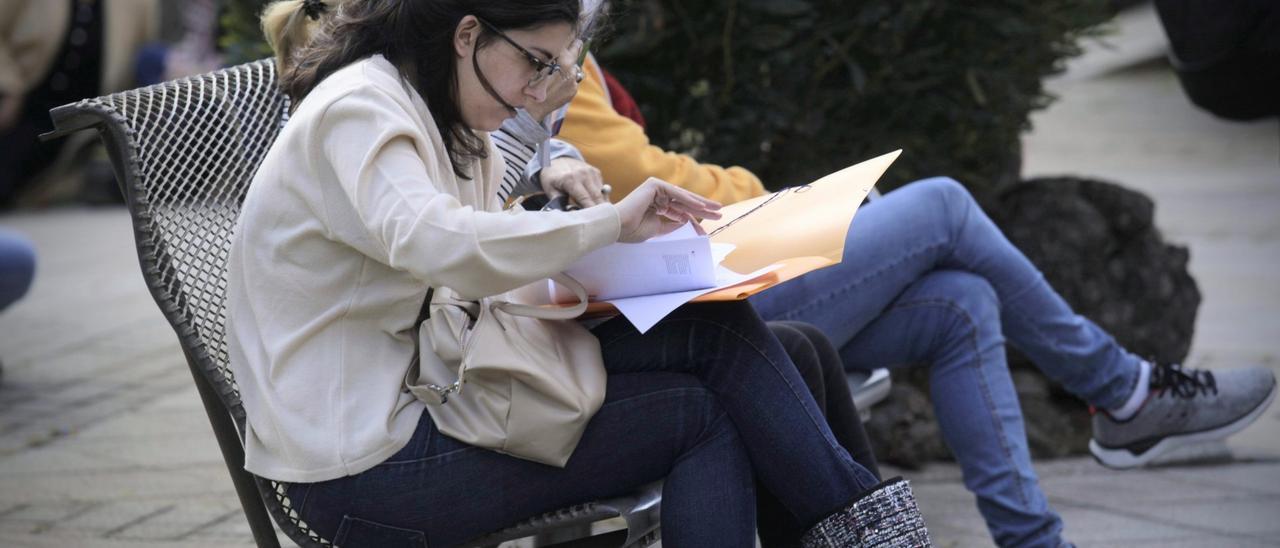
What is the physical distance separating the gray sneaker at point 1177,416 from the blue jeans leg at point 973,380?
0.50m

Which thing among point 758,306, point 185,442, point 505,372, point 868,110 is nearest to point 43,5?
point 185,442

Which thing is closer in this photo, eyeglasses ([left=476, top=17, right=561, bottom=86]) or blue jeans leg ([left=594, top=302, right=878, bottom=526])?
eyeglasses ([left=476, top=17, right=561, bottom=86])

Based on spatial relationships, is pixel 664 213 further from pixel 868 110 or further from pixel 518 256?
pixel 868 110

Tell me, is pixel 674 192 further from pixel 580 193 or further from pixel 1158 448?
pixel 1158 448

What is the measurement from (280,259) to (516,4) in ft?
1.61

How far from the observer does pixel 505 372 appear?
1.97 metres

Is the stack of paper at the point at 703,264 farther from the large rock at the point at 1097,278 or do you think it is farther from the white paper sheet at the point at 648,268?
the large rock at the point at 1097,278

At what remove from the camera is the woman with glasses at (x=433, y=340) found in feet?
6.13

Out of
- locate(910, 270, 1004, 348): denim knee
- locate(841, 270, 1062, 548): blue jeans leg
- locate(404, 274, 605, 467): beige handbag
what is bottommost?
locate(841, 270, 1062, 548): blue jeans leg

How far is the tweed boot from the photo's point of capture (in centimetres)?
212

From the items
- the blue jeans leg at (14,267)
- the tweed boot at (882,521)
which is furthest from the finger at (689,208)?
the blue jeans leg at (14,267)

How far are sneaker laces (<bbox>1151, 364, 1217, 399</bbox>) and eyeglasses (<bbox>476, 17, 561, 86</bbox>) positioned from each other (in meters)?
1.80

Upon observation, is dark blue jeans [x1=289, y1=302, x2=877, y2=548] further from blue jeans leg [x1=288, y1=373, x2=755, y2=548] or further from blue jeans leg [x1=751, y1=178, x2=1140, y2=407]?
blue jeans leg [x1=751, y1=178, x2=1140, y2=407]

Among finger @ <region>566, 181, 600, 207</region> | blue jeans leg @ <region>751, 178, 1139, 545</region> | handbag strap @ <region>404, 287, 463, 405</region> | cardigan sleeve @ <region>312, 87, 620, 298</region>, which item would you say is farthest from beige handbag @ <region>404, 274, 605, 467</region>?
blue jeans leg @ <region>751, 178, 1139, 545</region>
